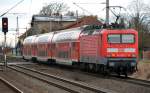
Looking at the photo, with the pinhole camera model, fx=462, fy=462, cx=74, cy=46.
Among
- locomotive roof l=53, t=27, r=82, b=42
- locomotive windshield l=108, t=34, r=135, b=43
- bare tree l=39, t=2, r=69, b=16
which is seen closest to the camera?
locomotive windshield l=108, t=34, r=135, b=43

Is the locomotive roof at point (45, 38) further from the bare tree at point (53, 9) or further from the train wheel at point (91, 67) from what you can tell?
the bare tree at point (53, 9)

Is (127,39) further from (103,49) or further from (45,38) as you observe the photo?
(45,38)

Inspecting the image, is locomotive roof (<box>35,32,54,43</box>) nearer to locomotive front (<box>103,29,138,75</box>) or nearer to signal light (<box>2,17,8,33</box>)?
signal light (<box>2,17,8,33</box>)

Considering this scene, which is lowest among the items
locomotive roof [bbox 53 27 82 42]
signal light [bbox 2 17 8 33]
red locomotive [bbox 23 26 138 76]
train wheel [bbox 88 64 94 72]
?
train wheel [bbox 88 64 94 72]

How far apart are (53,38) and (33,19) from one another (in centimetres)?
8964

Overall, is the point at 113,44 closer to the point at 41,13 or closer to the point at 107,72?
the point at 107,72

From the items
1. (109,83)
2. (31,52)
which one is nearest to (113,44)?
(109,83)

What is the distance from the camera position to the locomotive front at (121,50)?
90.9 feet

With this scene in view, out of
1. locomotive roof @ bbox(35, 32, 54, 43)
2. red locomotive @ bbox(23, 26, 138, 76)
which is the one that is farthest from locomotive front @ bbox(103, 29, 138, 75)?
locomotive roof @ bbox(35, 32, 54, 43)

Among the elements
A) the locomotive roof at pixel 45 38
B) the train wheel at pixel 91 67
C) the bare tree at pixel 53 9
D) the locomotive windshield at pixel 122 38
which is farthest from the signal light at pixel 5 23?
the bare tree at pixel 53 9

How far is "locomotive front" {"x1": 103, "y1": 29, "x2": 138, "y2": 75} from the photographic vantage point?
2770cm

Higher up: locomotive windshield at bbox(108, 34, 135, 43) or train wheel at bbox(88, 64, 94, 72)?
locomotive windshield at bbox(108, 34, 135, 43)

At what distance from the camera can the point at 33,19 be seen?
13388 cm

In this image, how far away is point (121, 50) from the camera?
28.0 metres
